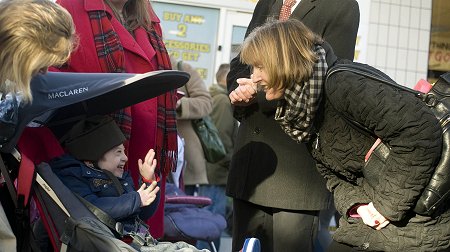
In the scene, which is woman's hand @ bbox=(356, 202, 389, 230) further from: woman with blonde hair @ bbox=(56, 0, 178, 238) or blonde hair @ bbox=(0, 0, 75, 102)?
blonde hair @ bbox=(0, 0, 75, 102)

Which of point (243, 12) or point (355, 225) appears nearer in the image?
point (355, 225)

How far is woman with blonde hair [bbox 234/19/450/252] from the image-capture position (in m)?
3.14

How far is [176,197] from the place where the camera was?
5719mm

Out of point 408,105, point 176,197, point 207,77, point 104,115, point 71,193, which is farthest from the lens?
point 207,77

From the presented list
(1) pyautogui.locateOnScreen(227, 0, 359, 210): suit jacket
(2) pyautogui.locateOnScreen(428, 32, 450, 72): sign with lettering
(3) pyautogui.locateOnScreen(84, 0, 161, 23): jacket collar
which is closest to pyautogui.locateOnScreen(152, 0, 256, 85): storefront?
(2) pyautogui.locateOnScreen(428, 32, 450, 72): sign with lettering

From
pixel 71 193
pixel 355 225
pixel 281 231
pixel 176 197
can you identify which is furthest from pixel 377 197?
pixel 176 197

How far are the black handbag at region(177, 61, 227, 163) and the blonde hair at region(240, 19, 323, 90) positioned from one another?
12.3ft

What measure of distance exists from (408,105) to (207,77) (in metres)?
7.55

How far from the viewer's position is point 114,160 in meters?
3.82

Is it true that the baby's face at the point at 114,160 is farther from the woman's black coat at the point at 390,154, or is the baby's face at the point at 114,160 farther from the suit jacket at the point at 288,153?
the woman's black coat at the point at 390,154

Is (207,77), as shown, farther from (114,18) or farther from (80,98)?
(80,98)

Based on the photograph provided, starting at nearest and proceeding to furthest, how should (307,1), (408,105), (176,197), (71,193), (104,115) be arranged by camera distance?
(408,105), (71,193), (104,115), (307,1), (176,197)

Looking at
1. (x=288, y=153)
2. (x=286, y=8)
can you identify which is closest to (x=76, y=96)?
(x=288, y=153)

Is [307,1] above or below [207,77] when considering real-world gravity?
above
